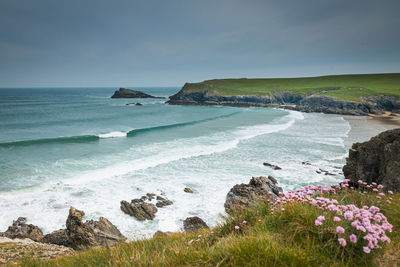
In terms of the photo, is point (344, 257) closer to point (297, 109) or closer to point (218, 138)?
point (218, 138)

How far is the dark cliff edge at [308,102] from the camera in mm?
69250

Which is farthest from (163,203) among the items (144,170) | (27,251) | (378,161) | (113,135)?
(113,135)

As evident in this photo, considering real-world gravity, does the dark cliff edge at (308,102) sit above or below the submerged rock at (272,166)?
above

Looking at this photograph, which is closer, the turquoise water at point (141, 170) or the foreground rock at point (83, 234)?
the foreground rock at point (83, 234)

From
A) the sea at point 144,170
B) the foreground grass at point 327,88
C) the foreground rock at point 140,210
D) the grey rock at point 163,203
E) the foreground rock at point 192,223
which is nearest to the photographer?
the foreground rock at point 192,223

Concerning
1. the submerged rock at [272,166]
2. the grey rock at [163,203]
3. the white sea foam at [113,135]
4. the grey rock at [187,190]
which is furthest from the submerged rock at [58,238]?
the white sea foam at [113,135]

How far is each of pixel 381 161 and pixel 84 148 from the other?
28.3 meters

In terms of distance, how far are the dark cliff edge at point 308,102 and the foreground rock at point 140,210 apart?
70754 millimetres

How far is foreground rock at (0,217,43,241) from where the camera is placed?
33.7ft

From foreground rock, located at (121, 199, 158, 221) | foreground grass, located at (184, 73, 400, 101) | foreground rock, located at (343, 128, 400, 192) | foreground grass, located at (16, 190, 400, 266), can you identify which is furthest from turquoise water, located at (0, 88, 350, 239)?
foreground grass, located at (184, 73, 400, 101)

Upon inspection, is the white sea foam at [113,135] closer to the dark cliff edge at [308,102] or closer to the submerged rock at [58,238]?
the submerged rock at [58,238]

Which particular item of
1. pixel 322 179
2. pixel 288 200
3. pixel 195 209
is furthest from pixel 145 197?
pixel 322 179

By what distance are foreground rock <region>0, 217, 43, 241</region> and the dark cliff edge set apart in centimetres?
7581

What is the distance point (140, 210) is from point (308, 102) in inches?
3632
